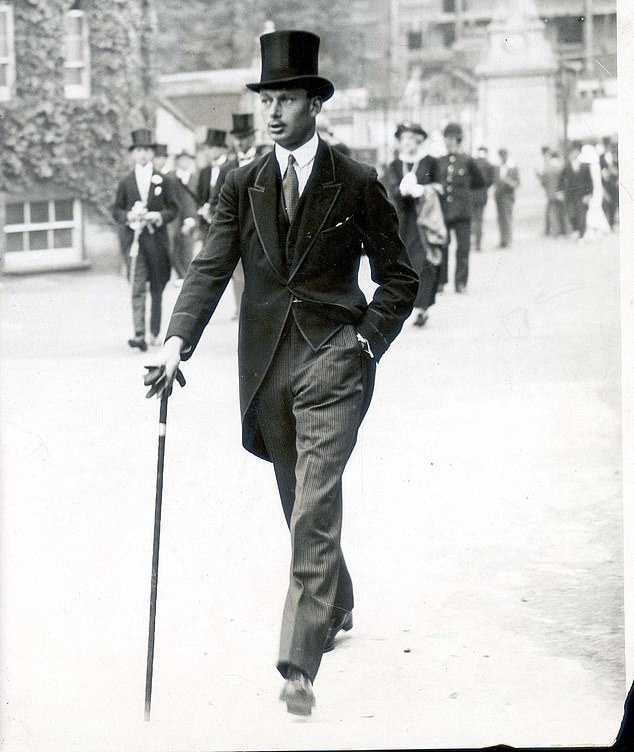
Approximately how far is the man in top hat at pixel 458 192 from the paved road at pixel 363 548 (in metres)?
0.90

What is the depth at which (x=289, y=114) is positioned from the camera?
6375 mm

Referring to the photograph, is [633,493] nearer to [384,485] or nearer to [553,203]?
[384,485]

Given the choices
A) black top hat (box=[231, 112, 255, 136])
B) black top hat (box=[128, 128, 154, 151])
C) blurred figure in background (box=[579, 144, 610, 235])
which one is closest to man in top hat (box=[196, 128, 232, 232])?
black top hat (box=[231, 112, 255, 136])

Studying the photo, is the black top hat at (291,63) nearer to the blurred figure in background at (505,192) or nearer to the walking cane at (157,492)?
the walking cane at (157,492)

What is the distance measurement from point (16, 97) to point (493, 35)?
6.67 ft

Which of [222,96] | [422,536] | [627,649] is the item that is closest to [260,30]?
[222,96]

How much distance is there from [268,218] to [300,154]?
27cm

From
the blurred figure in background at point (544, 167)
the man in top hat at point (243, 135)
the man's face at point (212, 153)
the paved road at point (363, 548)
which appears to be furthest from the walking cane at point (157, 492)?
the man's face at point (212, 153)

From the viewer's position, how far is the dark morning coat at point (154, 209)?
26.8 feet

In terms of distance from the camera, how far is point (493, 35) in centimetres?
735

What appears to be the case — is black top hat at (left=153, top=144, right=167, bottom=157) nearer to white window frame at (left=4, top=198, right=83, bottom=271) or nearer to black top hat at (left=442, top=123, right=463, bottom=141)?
white window frame at (left=4, top=198, right=83, bottom=271)

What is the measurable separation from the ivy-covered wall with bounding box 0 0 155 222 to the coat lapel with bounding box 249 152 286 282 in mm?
1264

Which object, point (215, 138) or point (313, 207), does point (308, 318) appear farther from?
point (215, 138)

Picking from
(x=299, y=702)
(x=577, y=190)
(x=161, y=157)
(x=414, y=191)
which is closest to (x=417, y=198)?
(x=414, y=191)
